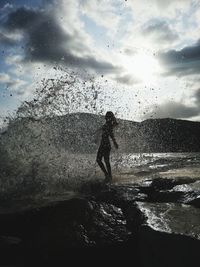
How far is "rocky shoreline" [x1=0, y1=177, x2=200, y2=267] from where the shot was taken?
4547 mm

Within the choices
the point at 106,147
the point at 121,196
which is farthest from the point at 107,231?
the point at 106,147

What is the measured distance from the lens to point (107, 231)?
5.50 m

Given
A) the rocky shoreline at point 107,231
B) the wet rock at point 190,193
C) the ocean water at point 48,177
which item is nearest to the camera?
the rocky shoreline at point 107,231

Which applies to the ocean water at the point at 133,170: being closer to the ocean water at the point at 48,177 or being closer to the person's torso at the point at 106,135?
the ocean water at the point at 48,177

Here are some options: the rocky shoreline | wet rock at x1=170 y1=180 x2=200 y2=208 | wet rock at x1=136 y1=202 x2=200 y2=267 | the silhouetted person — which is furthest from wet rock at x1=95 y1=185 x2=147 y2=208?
the silhouetted person

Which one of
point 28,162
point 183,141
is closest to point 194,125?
point 183,141

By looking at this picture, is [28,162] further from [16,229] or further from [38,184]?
[16,229]

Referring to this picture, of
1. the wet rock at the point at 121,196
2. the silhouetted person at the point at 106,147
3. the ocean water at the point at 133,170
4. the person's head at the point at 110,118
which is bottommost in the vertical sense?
the wet rock at the point at 121,196

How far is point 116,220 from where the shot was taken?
19.1 feet

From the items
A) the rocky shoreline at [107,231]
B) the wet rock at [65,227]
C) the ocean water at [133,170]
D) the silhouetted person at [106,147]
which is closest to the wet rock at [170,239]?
the rocky shoreline at [107,231]

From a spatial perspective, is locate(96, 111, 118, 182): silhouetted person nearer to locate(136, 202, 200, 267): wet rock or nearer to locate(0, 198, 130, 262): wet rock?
locate(0, 198, 130, 262): wet rock

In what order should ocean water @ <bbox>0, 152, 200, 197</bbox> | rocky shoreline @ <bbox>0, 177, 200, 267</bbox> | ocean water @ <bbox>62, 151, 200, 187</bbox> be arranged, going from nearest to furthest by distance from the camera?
rocky shoreline @ <bbox>0, 177, 200, 267</bbox>
ocean water @ <bbox>0, 152, 200, 197</bbox>
ocean water @ <bbox>62, 151, 200, 187</bbox>

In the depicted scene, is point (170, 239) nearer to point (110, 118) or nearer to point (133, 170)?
point (110, 118)

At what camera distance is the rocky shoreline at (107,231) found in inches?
179
